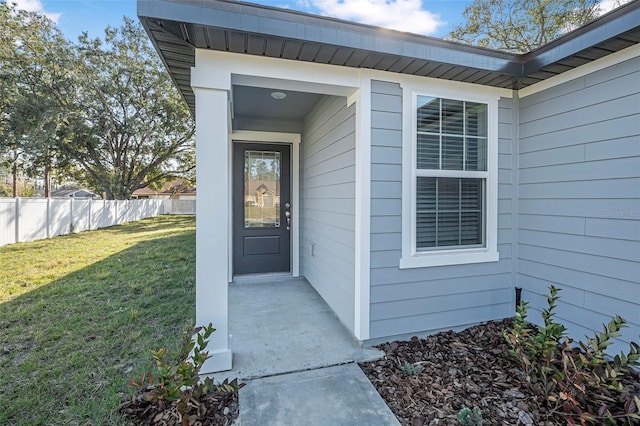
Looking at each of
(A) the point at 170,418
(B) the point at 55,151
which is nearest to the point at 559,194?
(A) the point at 170,418

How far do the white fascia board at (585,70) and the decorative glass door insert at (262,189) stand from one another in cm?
342

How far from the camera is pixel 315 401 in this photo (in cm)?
203

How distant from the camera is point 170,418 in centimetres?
179

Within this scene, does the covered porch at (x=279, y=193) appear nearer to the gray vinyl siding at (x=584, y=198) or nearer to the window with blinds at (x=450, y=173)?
the window with blinds at (x=450, y=173)

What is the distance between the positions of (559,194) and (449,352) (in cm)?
176

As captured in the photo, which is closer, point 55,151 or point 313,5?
point 313,5

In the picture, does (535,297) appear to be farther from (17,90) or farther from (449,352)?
(17,90)

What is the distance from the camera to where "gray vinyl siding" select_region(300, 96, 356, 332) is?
300 cm

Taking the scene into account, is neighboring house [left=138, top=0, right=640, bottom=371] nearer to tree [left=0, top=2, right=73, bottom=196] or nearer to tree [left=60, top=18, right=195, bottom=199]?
tree [left=60, top=18, right=195, bottom=199]

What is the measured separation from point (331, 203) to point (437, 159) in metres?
1.23

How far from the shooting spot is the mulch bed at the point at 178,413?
1779mm

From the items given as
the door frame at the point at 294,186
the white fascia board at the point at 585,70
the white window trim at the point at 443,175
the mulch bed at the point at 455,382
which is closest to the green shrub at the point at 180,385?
the mulch bed at the point at 455,382

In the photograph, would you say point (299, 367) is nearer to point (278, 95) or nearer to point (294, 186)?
point (278, 95)

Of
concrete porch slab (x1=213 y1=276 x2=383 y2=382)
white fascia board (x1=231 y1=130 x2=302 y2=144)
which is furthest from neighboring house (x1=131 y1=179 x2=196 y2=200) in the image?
concrete porch slab (x1=213 y1=276 x2=383 y2=382)
